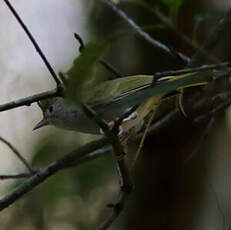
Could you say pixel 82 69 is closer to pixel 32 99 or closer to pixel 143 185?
pixel 32 99

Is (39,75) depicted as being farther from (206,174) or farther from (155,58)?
(206,174)

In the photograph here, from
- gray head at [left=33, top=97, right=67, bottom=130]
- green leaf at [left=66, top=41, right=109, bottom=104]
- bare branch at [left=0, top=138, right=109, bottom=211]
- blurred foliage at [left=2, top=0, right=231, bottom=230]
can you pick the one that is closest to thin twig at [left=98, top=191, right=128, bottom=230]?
bare branch at [left=0, top=138, right=109, bottom=211]

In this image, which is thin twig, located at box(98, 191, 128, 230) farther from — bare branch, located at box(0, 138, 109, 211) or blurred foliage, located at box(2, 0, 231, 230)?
blurred foliage, located at box(2, 0, 231, 230)

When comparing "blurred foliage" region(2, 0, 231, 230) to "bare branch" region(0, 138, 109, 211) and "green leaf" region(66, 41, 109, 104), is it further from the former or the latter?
"green leaf" region(66, 41, 109, 104)

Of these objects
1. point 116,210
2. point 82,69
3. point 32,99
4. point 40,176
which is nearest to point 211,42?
point 116,210

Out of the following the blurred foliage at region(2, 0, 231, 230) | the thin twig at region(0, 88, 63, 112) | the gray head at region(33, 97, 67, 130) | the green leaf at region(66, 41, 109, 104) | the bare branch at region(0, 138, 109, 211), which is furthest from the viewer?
the blurred foliage at region(2, 0, 231, 230)

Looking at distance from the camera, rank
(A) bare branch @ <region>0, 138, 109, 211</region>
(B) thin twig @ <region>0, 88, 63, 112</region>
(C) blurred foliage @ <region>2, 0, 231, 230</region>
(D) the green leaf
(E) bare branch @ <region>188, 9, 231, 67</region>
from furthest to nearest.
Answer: (C) blurred foliage @ <region>2, 0, 231, 230</region>
(E) bare branch @ <region>188, 9, 231, 67</region>
(A) bare branch @ <region>0, 138, 109, 211</region>
(B) thin twig @ <region>0, 88, 63, 112</region>
(D) the green leaf

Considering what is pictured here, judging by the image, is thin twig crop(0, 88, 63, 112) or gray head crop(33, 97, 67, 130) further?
gray head crop(33, 97, 67, 130)

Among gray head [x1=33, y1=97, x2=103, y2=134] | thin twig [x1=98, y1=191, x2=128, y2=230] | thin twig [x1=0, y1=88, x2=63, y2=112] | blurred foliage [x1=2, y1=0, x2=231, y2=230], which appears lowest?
blurred foliage [x1=2, y1=0, x2=231, y2=230]

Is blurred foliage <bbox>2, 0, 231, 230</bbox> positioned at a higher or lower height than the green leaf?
lower
